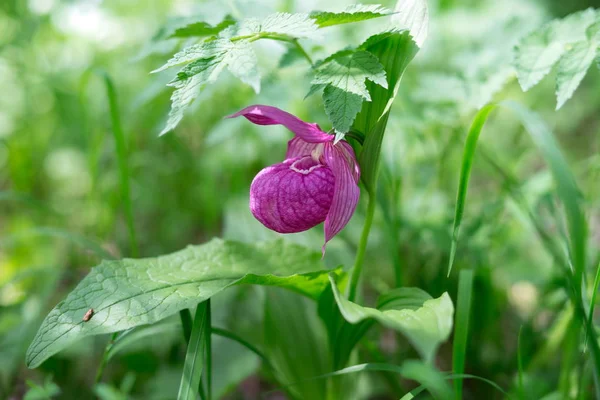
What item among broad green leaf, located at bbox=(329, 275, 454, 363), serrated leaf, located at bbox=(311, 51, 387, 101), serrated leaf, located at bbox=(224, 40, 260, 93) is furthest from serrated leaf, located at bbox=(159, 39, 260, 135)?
broad green leaf, located at bbox=(329, 275, 454, 363)

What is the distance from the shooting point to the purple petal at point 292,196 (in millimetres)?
843

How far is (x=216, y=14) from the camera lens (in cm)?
119

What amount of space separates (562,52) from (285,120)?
0.59m

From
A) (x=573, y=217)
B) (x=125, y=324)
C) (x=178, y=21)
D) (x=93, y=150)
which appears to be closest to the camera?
(x=573, y=217)

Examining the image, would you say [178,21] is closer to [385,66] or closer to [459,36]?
[385,66]

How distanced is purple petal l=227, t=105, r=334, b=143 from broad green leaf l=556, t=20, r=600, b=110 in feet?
1.40

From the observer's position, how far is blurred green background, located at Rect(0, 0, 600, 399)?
1.31 meters

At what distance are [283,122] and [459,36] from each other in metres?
1.85

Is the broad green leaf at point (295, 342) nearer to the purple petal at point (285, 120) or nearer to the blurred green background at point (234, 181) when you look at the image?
the blurred green background at point (234, 181)

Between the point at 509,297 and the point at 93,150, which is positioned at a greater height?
the point at 93,150

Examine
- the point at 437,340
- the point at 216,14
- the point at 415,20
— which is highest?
the point at 216,14

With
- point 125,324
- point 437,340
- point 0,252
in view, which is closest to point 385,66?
point 437,340

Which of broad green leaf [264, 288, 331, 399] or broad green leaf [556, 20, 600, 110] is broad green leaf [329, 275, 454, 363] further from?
broad green leaf [264, 288, 331, 399]

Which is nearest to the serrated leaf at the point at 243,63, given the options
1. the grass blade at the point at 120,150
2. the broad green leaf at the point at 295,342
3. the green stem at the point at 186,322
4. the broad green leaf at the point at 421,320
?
the broad green leaf at the point at 421,320
